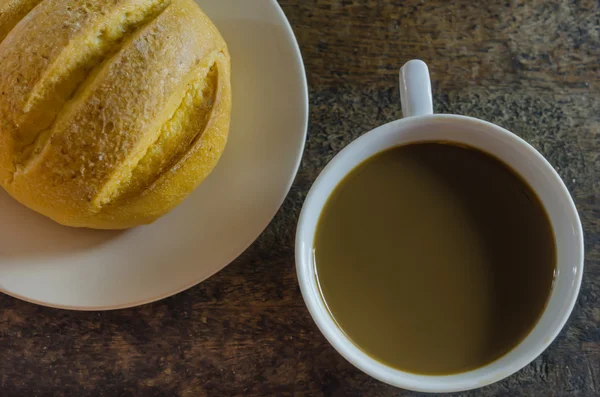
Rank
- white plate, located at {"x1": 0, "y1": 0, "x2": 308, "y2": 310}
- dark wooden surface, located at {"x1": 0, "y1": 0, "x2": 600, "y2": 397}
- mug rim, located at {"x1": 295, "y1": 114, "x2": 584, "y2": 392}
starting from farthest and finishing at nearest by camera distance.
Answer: dark wooden surface, located at {"x1": 0, "y1": 0, "x2": 600, "y2": 397}, white plate, located at {"x1": 0, "y1": 0, "x2": 308, "y2": 310}, mug rim, located at {"x1": 295, "y1": 114, "x2": 584, "y2": 392}

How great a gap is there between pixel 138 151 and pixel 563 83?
875mm

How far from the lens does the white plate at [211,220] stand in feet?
3.01

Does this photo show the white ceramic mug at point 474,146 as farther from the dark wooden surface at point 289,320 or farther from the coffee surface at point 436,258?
the dark wooden surface at point 289,320

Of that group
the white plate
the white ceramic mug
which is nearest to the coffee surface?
the white ceramic mug

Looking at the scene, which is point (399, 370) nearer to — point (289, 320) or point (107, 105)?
point (289, 320)

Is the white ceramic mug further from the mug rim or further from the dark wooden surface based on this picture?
the dark wooden surface

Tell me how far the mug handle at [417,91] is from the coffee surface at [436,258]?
59 millimetres

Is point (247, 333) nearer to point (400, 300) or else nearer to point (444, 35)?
point (400, 300)

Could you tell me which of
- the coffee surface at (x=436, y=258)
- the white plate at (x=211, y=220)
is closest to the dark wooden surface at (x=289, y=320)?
the white plate at (x=211, y=220)

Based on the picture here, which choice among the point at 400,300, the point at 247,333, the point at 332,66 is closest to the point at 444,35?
the point at 332,66

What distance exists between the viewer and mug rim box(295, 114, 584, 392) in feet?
2.57

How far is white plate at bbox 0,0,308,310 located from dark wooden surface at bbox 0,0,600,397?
0.11 m

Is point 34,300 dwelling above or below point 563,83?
above

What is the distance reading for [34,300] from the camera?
2.97 ft
